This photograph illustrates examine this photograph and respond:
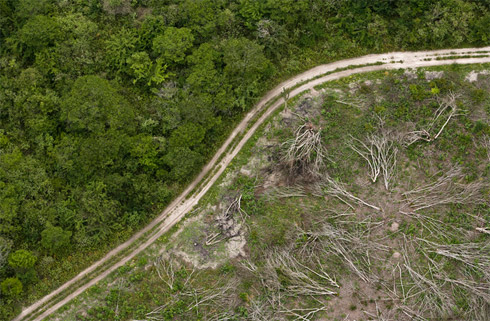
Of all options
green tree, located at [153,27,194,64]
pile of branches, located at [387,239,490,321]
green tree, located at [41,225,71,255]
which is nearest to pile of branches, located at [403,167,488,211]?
pile of branches, located at [387,239,490,321]

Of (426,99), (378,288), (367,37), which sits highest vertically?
(367,37)

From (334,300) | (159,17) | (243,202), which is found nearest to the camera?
(334,300)

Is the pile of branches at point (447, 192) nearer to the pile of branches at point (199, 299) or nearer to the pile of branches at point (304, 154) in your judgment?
the pile of branches at point (304, 154)

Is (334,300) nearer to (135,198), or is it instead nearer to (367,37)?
(135,198)

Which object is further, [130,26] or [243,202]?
[130,26]

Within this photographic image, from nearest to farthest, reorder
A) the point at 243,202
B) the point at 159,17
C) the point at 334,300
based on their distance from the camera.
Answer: the point at 334,300 → the point at 243,202 → the point at 159,17

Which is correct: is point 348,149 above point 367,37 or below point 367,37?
below

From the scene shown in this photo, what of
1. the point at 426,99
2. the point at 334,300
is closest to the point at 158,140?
the point at 334,300
